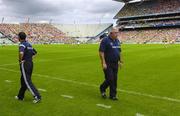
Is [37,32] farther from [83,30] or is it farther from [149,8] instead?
[149,8]

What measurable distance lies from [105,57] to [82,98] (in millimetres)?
1635

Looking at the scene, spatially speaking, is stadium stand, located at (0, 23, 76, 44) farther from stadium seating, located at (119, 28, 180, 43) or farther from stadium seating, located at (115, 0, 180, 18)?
stadium seating, located at (119, 28, 180, 43)

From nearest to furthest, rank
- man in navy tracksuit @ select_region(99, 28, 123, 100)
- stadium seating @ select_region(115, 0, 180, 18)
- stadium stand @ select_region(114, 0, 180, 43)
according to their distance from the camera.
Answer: man in navy tracksuit @ select_region(99, 28, 123, 100) < stadium stand @ select_region(114, 0, 180, 43) < stadium seating @ select_region(115, 0, 180, 18)

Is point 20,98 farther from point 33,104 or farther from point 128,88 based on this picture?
point 128,88

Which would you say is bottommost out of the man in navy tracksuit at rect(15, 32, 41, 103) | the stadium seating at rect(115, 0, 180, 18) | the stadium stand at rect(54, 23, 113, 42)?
the man in navy tracksuit at rect(15, 32, 41, 103)

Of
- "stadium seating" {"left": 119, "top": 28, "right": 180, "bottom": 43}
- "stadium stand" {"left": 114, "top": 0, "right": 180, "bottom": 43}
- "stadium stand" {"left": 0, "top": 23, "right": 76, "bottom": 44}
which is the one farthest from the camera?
"stadium stand" {"left": 0, "top": 23, "right": 76, "bottom": 44}

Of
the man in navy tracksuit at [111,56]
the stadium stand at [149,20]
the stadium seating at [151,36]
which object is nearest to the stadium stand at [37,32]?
the stadium stand at [149,20]

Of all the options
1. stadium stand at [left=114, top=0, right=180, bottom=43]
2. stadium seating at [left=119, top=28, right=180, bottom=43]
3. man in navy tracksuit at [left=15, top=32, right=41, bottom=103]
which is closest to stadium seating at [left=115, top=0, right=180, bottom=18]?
stadium stand at [left=114, top=0, right=180, bottom=43]

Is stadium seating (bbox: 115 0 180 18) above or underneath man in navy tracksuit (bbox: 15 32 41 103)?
above

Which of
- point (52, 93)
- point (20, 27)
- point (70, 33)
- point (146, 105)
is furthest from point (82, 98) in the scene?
point (70, 33)

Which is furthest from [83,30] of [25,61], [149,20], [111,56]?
[25,61]

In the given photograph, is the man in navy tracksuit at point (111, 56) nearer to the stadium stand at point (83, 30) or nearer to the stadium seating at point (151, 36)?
the stadium seating at point (151, 36)

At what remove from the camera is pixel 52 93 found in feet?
37.6

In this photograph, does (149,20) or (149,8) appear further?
(149,8)
